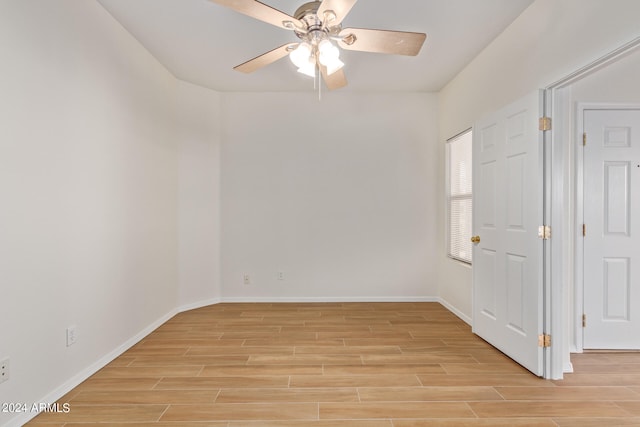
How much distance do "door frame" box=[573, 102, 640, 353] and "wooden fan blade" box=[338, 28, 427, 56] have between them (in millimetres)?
1716

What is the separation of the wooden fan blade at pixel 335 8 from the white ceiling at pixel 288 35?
765mm

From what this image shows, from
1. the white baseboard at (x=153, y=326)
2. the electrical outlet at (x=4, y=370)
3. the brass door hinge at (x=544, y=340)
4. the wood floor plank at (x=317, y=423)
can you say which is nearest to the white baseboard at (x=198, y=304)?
the white baseboard at (x=153, y=326)

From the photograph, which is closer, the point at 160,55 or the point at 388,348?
the point at 388,348

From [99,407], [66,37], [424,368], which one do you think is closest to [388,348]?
[424,368]

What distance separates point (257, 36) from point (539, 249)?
275cm

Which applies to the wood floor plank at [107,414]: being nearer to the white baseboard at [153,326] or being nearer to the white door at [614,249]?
the white baseboard at [153,326]

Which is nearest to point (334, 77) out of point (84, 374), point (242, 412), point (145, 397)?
point (242, 412)

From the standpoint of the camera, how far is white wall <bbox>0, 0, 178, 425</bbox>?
6.17 feet

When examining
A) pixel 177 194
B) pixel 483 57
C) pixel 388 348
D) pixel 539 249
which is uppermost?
pixel 483 57

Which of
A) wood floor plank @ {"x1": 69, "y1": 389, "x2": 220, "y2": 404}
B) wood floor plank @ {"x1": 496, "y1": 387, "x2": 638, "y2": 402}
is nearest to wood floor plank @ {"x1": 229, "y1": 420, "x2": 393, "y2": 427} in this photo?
wood floor plank @ {"x1": 69, "y1": 389, "x2": 220, "y2": 404}

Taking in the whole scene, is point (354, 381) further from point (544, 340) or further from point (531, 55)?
point (531, 55)

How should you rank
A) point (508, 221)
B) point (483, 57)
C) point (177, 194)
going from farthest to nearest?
point (177, 194), point (483, 57), point (508, 221)

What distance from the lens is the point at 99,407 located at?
2127 mm

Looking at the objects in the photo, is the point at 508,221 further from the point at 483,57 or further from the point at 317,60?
the point at 317,60
